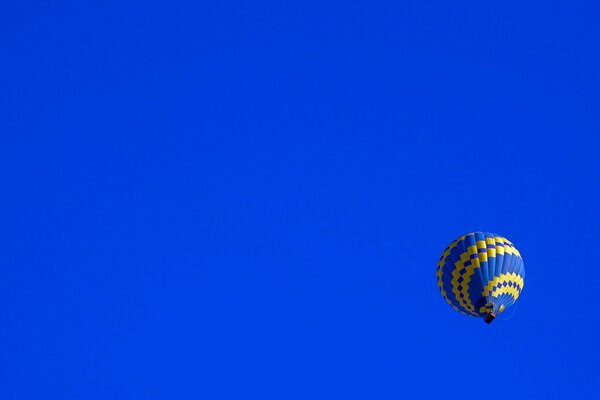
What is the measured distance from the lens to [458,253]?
152ft

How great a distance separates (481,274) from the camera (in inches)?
1783

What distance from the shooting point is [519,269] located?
153 feet

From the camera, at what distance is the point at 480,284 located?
4516 centimetres

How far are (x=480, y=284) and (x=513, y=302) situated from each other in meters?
1.91

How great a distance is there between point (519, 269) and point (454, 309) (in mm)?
2848

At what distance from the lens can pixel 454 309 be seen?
46.8m

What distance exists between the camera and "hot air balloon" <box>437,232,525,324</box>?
45.2 m

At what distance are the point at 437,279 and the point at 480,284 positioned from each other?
2.63 m

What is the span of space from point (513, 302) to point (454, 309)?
2207 millimetres

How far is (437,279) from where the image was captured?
156 ft

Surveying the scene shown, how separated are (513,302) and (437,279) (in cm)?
304

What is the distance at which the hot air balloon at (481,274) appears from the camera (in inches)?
1780

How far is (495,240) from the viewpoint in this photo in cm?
4662
